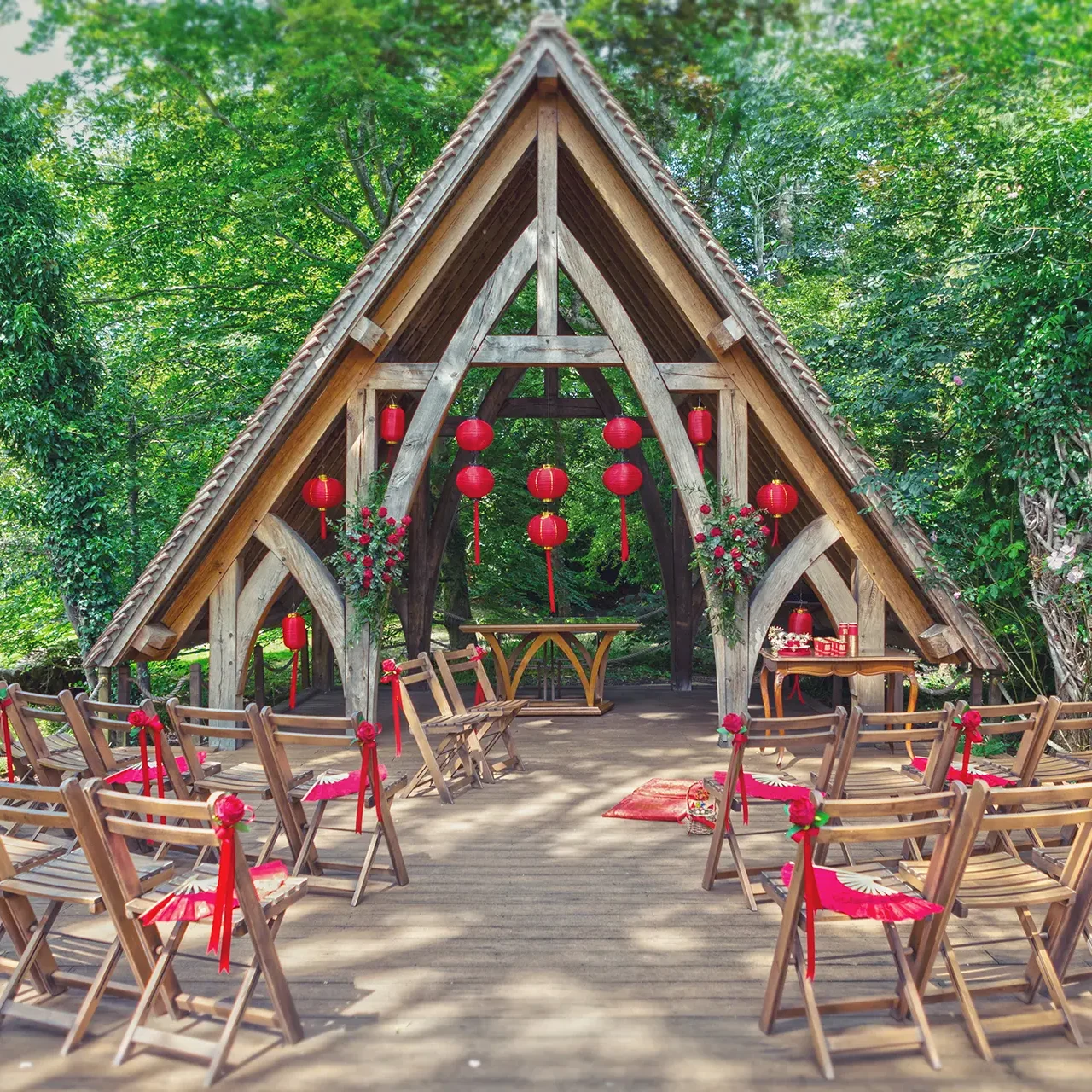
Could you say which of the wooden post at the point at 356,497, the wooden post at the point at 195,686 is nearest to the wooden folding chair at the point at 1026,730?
the wooden post at the point at 356,497

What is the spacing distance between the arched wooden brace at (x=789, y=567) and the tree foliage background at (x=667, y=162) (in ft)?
2.37

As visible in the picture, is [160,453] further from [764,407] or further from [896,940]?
[896,940]

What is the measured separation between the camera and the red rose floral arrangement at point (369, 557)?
7895 mm

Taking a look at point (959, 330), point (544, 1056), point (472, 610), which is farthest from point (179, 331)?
point (544, 1056)

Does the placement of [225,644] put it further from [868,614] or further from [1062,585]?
[1062,585]

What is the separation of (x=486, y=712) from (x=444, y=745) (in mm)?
416

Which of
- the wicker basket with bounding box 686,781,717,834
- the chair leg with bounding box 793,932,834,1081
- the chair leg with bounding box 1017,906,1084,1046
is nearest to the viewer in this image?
the chair leg with bounding box 793,932,834,1081

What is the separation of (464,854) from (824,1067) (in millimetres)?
2660

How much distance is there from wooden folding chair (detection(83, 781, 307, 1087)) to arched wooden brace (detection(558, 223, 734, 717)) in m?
5.19

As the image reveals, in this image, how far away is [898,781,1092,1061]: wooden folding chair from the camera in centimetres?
299

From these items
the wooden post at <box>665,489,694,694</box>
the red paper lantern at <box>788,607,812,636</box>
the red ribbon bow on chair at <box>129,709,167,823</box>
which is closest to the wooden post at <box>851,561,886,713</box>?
the red paper lantern at <box>788,607,812,636</box>

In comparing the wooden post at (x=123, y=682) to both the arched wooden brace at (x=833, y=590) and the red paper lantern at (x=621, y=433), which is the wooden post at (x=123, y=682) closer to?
the red paper lantern at (x=621, y=433)

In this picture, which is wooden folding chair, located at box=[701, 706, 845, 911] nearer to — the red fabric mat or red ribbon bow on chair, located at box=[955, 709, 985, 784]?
red ribbon bow on chair, located at box=[955, 709, 985, 784]

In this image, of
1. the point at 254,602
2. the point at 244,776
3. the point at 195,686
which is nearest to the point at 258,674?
the point at 195,686
